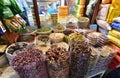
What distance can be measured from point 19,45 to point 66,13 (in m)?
0.70

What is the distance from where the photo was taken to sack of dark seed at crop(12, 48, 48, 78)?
1.80ft

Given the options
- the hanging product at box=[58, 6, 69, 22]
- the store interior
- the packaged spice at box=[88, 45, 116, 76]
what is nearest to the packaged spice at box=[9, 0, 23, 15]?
the store interior

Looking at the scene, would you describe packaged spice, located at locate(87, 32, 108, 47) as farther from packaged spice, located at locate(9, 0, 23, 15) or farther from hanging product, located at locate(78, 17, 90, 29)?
packaged spice, located at locate(9, 0, 23, 15)

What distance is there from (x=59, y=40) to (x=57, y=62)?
16.4 inches

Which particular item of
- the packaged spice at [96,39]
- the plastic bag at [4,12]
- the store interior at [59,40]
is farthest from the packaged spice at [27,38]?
the packaged spice at [96,39]

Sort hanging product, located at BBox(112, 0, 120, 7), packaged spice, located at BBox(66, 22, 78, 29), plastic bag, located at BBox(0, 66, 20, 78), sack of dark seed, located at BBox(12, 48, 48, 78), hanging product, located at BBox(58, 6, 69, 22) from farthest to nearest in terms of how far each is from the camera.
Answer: hanging product, located at BBox(58, 6, 69, 22) < packaged spice, located at BBox(66, 22, 78, 29) < hanging product, located at BBox(112, 0, 120, 7) < plastic bag, located at BBox(0, 66, 20, 78) < sack of dark seed, located at BBox(12, 48, 48, 78)

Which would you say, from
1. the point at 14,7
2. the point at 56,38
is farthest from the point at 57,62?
the point at 14,7

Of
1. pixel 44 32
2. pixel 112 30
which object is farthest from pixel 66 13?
pixel 112 30

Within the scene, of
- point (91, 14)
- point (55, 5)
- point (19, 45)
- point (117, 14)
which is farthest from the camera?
point (55, 5)

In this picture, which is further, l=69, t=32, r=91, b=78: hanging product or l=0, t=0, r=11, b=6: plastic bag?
l=0, t=0, r=11, b=6: plastic bag

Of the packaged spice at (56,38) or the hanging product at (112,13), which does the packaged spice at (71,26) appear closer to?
the packaged spice at (56,38)

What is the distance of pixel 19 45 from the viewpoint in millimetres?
894

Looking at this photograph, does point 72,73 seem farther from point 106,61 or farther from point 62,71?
point 106,61

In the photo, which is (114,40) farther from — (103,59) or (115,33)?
(103,59)
